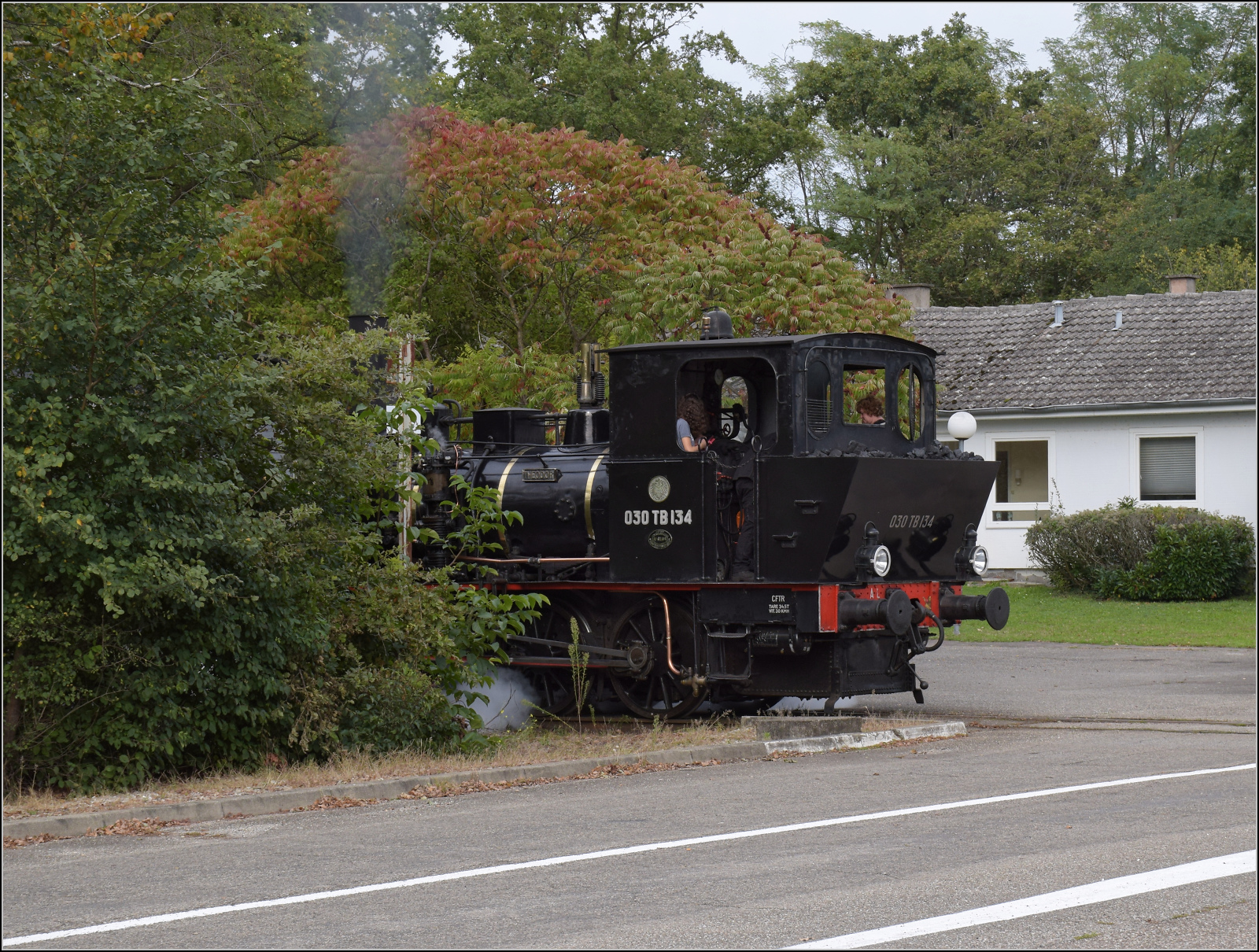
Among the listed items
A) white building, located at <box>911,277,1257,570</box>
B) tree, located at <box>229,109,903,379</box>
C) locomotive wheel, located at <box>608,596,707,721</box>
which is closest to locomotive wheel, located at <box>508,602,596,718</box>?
locomotive wheel, located at <box>608,596,707,721</box>

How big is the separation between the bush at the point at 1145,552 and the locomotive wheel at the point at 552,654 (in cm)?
934

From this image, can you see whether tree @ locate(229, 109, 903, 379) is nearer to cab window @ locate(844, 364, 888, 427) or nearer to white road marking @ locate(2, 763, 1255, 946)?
cab window @ locate(844, 364, 888, 427)

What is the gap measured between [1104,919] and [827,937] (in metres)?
1.18

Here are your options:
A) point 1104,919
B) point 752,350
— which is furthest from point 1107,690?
point 1104,919

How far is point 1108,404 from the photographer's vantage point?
27.8 m

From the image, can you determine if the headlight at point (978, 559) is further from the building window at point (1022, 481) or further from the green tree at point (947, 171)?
the green tree at point (947, 171)

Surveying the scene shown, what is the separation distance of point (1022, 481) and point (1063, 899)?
23.8m

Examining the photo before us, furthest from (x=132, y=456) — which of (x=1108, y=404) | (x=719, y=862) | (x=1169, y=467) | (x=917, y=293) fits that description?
(x=917, y=293)

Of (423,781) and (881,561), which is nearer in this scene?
(423,781)

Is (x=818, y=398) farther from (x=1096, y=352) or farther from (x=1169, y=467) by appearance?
(x=1096, y=352)

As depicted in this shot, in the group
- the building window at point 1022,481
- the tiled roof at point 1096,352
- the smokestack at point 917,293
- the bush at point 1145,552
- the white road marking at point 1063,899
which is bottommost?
the white road marking at point 1063,899

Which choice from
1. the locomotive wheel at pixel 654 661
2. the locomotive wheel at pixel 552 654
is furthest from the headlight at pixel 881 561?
the locomotive wheel at pixel 552 654

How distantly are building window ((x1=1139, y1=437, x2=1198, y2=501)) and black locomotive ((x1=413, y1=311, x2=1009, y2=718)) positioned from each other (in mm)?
13497

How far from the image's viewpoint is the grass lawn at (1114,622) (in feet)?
69.4
